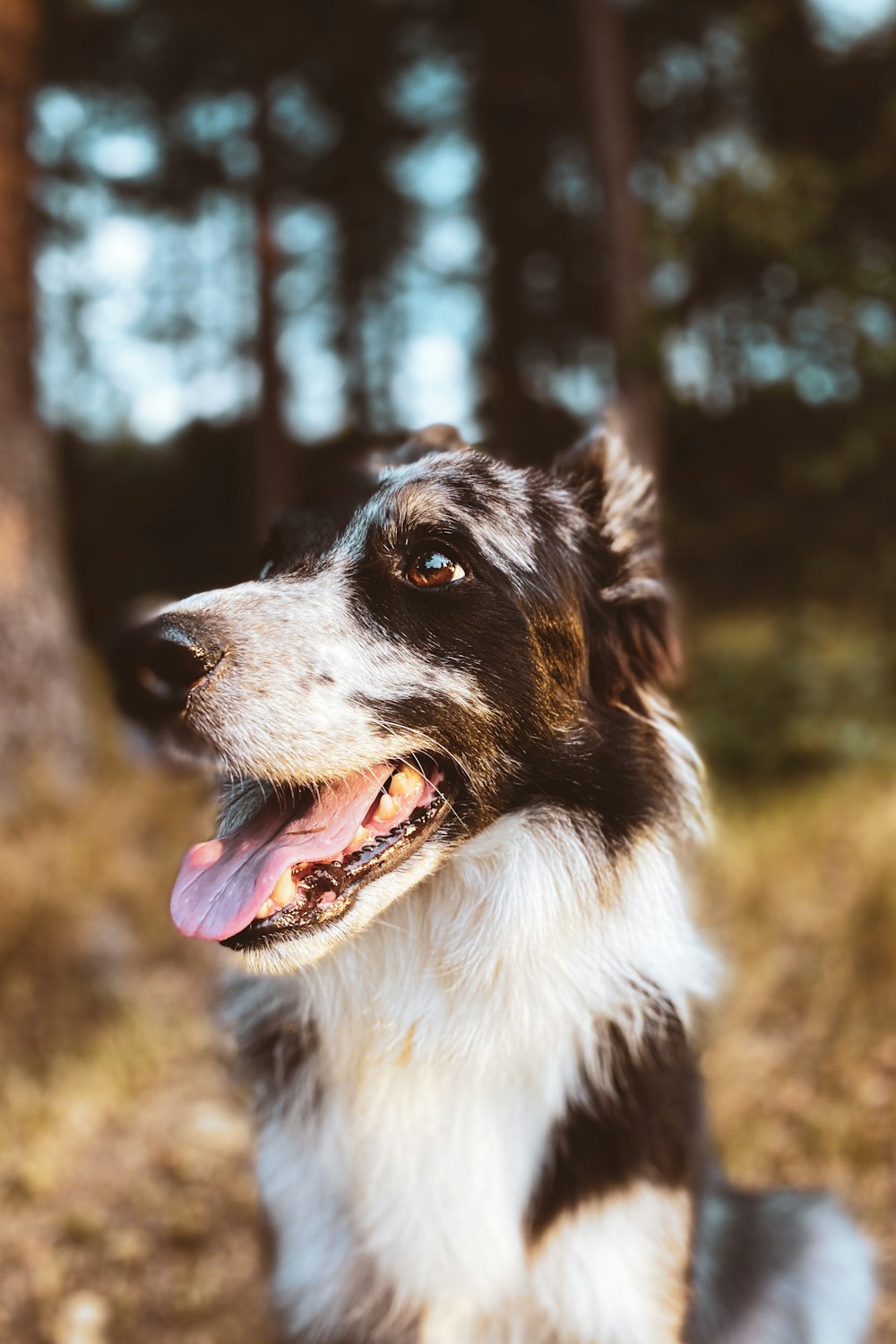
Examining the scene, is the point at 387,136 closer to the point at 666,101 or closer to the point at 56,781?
the point at 666,101

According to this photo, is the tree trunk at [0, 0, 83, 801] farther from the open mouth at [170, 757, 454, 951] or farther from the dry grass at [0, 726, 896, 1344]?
the open mouth at [170, 757, 454, 951]

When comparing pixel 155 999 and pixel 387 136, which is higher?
pixel 387 136

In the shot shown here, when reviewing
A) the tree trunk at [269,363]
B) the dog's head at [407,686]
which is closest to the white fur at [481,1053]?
the dog's head at [407,686]

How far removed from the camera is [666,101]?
9.70 m

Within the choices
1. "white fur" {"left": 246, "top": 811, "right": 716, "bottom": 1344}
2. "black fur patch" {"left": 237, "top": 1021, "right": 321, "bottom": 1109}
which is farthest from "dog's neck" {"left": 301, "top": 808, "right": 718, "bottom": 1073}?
"black fur patch" {"left": 237, "top": 1021, "right": 321, "bottom": 1109}

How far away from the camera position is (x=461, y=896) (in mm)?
1886

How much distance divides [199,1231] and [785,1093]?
6.35ft

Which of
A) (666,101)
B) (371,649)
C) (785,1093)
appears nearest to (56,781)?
(785,1093)

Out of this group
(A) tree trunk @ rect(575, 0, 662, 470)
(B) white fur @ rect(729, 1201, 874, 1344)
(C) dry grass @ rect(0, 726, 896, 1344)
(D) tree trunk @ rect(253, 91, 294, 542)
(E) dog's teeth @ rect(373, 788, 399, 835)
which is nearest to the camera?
(E) dog's teeth @ rect(373, 788, 399, 835)

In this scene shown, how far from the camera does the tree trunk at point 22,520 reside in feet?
17.4

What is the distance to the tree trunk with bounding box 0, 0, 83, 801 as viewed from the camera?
5.32 meters

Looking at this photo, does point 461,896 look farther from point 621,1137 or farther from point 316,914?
point 621,1137

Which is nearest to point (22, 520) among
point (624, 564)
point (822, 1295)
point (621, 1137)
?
point (624, 564)

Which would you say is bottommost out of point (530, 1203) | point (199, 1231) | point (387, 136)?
point (199, 1231)
